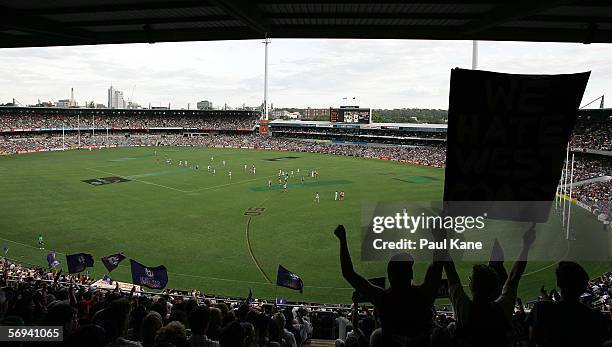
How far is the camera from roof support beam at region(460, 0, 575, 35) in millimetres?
6281

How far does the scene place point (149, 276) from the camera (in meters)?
15.0

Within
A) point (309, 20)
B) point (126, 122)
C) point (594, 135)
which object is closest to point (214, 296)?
point (309, 20)

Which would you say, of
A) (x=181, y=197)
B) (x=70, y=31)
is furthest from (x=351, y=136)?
(x=70, y=31)

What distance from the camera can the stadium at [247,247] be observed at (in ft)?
14.2

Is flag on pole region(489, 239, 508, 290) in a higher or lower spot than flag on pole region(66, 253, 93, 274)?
higher

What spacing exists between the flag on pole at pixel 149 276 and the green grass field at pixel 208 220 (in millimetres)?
4914

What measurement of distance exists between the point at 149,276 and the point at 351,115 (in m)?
86.7

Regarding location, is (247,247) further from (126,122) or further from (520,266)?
(126,122)

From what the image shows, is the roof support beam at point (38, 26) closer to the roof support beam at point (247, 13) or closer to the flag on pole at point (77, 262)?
the roof support beam at point (247, 13)

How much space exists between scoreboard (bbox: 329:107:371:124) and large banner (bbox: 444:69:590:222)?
93.7 meters

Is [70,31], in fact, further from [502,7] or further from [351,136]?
[351,136]

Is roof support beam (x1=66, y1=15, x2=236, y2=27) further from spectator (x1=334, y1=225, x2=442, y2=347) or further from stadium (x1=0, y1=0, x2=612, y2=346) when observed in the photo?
spectator (x1=334, y1=225, x2=442, y2=347)

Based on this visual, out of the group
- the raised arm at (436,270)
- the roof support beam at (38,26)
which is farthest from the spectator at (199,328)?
the roof support beam at (38,26)

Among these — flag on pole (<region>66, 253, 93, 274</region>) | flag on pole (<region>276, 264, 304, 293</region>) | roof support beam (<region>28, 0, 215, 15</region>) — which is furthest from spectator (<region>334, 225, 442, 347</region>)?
flag on pole (<region>66, 253, 93, 274</region>)
